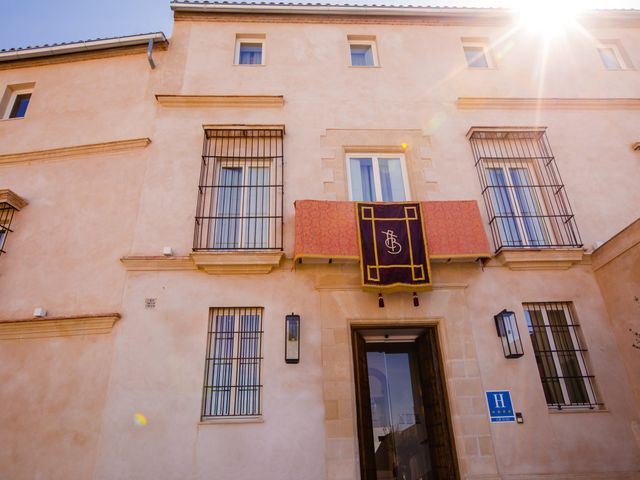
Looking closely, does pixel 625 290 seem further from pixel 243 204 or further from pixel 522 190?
pixel 243 204

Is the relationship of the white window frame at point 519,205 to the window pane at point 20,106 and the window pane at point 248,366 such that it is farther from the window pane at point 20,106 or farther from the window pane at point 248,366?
the window pane at point 20,106

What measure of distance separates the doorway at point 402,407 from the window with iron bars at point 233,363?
1.49m

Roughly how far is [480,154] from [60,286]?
7.70m

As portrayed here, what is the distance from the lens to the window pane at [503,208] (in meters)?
7.39

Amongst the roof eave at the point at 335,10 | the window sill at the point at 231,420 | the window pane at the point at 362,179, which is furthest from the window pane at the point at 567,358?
the roof eave at the point at 335,10

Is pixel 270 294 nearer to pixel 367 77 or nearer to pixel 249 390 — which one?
pixel 249 390

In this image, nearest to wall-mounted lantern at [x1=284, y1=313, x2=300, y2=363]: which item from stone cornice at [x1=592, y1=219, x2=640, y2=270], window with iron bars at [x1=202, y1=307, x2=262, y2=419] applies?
window with iron bars at [x1=202, y1=307, x2=262, y2=419]

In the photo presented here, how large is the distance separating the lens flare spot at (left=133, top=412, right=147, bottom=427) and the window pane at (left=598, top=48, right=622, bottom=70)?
11365mm

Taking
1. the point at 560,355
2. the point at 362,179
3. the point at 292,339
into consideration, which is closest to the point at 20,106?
the point at 362,179

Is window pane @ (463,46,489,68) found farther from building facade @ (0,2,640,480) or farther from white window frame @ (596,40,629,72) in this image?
white window frame @ (596,40,629,72)

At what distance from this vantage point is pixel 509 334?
6262mm

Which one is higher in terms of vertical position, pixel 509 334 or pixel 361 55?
pixel 361 55

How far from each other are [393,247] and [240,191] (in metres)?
2.95

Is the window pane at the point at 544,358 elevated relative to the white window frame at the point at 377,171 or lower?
lower
